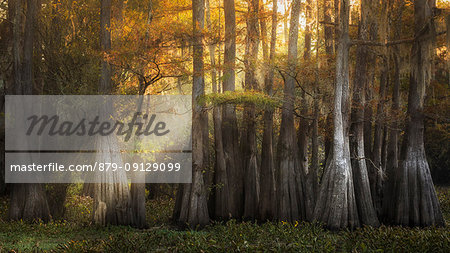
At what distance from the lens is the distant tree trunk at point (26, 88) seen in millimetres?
17234

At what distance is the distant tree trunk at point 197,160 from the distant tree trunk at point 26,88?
4517mm

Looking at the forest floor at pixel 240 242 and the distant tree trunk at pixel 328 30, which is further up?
the distant tree trunk at pixel 328 30

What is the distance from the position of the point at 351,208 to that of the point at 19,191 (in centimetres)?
1059

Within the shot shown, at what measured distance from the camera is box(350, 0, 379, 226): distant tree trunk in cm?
1653

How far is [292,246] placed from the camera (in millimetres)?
9828

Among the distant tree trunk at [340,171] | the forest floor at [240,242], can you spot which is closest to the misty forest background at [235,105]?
the distant tree trunk at [340,171]

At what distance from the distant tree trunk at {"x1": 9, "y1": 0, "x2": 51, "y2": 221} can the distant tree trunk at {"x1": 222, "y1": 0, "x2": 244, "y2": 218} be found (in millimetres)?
6347

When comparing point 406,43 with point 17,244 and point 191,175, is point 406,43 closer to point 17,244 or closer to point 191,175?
point 191,175

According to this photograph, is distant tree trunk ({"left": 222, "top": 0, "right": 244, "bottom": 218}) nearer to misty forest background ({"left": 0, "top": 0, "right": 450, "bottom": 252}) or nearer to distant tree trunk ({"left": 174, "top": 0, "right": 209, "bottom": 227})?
misty forest background ({"left": 0, "top": 0, "right": 450, "bottom": 252})

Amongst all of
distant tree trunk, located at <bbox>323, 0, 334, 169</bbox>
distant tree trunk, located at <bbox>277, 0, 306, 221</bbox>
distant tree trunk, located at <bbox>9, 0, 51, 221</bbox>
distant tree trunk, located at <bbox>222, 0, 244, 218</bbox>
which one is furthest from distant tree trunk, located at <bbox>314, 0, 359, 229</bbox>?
distant tree trunk, located at <bbox>9, 0, 51, 221</bbox>

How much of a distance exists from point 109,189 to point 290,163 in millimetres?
6157

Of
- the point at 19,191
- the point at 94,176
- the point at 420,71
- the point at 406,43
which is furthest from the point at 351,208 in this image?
the point at 19,191

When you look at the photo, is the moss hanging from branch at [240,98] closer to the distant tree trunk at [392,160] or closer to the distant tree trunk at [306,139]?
the distant tree trunk at [306,139]

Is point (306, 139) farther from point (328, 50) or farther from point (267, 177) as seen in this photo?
point (328, 50)
